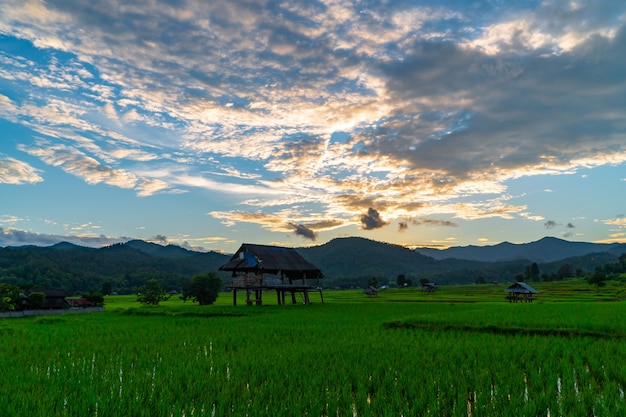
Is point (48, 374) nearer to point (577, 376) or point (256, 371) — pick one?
point (256, 371)

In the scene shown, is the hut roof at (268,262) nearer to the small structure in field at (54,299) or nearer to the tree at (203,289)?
the tree at (203,289)

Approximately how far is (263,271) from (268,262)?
0.88 m

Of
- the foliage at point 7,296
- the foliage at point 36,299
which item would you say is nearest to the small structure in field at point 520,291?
the foliage at point 7,296

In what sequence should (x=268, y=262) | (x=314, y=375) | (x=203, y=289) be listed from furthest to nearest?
(x=203, y=289) < (x=268, y=262) < (x=314, y=375)

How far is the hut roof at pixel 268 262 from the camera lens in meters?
34.4

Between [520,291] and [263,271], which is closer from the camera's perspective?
[263,271]

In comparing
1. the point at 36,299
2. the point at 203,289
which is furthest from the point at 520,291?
the point at 36,299

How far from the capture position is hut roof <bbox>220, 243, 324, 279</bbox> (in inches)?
1356

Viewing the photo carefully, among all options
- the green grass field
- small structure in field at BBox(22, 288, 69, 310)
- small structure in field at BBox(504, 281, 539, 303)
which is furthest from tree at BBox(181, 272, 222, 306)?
the green grass field

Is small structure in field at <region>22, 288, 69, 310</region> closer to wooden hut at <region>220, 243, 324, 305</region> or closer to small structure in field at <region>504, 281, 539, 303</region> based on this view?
wooden hut at <region>220, 243, 324, 305</region>

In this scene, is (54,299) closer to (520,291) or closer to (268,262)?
(268,262)

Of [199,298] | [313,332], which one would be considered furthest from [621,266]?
[313,332]

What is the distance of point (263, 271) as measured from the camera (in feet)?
114

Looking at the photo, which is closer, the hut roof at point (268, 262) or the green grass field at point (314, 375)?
the green grass field at point (314, 375)
